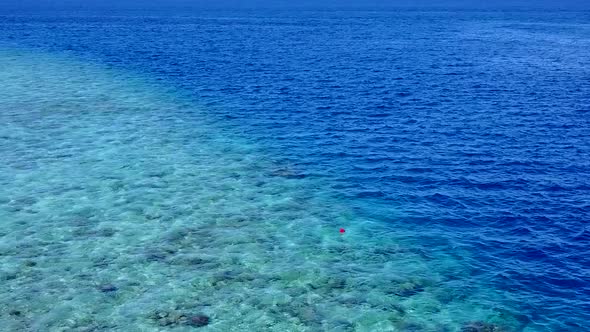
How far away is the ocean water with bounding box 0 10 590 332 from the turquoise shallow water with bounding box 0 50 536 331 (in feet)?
0.51

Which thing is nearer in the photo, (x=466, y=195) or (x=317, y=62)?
(x=466, y=195)

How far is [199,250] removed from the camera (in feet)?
127

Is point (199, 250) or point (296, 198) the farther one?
point (296, 198)

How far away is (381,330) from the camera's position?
30.7 meters

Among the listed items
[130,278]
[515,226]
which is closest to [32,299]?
[130,278]

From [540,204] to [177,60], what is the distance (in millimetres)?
80843

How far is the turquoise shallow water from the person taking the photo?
31.8 metres

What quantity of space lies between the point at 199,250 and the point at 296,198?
11418mm

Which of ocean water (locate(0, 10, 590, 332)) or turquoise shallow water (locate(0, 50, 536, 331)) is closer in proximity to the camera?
turquoise shallow water (locate(0, 50, 536, 331))

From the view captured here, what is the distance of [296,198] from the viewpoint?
47531mm

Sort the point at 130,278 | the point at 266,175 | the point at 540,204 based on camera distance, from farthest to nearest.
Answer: the point at 266,175, the point at 540,204, the point at 130,278

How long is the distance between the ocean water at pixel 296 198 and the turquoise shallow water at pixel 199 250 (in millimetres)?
156

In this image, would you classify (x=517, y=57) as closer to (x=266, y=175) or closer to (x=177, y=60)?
(x=177, y=60)

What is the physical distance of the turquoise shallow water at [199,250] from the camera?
31797 millimetres
